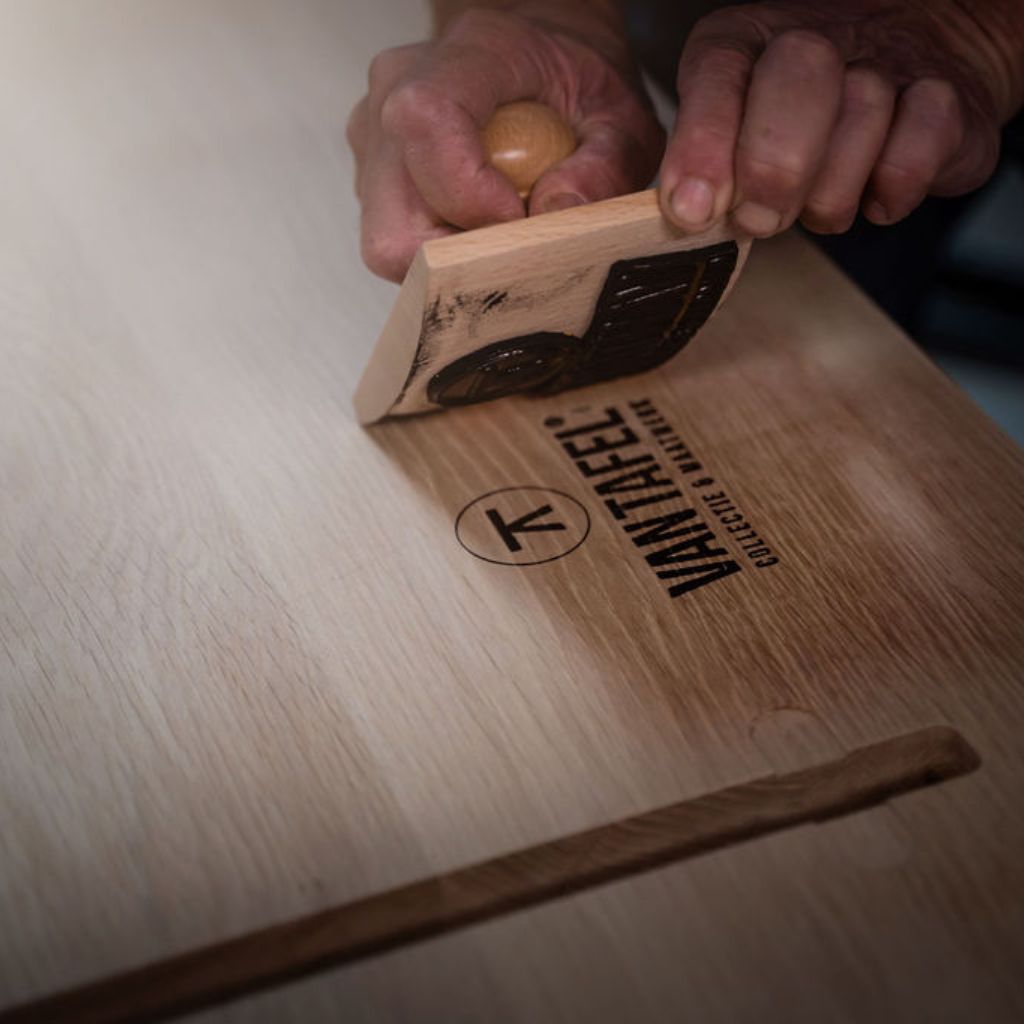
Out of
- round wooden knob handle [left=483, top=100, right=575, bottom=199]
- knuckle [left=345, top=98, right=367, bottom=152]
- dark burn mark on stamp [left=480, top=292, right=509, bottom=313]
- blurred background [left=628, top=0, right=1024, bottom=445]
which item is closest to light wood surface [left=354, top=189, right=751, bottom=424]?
dark burn mark on stamp [left=480, top=292, right=509, bottom=313]

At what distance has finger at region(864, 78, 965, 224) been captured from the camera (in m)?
0.82

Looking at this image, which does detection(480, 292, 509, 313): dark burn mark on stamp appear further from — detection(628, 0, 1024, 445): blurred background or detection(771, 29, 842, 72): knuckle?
detection(628, 0, 1024, 445): blurred background

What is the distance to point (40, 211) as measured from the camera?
1068 mm

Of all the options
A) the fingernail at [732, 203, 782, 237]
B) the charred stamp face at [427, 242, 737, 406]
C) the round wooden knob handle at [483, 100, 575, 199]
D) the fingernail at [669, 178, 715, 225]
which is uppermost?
the fingernail at [669, 178, 715, 225]

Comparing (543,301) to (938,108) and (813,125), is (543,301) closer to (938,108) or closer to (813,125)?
(813,125)

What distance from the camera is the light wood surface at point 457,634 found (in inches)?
23.3

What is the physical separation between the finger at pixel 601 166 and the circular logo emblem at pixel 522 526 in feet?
0.66

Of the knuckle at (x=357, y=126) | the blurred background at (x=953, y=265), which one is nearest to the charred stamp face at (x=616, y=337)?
the knuckle at (x=357, y=126)

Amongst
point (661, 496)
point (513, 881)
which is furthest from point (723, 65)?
point (513, 881)

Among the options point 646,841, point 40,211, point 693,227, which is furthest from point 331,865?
point 40,211

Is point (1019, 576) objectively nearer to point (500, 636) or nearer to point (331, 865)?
point (500, 636)

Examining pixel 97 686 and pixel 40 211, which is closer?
pixel 97 686

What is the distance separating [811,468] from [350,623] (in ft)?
1.13

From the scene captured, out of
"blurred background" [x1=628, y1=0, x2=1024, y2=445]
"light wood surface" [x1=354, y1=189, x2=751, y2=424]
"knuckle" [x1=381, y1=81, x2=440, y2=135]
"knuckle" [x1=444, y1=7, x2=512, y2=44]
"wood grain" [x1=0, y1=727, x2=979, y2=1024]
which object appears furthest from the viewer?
"blurred background" [x1=628, y1=0, x2=1024, y2=445]
